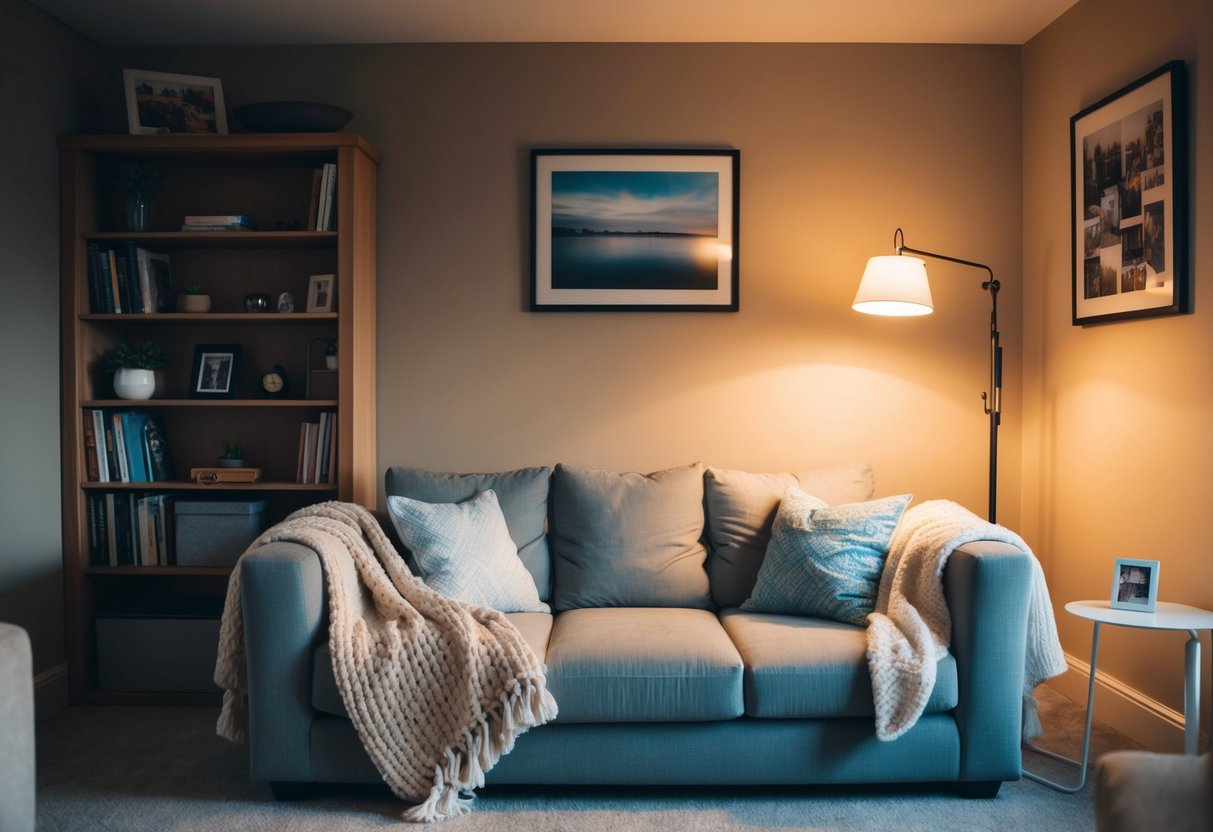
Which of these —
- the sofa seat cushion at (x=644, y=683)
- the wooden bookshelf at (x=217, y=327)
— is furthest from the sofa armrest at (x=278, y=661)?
the wooden bookshelf at (x=217, y=327)

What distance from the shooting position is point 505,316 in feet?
12.6

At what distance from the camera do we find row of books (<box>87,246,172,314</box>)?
11.8ft

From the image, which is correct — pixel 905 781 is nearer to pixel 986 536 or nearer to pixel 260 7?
pixel 986 536

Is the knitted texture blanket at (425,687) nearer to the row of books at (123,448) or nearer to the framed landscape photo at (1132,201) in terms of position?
the row of books at (123,448)

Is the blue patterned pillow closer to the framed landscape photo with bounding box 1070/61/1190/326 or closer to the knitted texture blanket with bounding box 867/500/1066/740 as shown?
the knitted texture blanket with bounding box 867/500/1066/740

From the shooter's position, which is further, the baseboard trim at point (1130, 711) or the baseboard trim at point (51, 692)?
the baseboard trim at point (51, 692)

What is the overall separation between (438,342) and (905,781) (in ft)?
7.61

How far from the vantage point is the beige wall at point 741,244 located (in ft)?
12.5

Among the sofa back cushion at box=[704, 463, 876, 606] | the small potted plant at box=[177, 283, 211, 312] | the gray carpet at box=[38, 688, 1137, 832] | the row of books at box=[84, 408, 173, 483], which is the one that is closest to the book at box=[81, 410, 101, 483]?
the row of books at box=[84, 408, 173, 483]

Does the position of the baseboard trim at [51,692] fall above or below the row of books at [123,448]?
below

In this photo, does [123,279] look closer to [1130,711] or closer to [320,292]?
[320,292]

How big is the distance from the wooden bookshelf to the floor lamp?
6.18ft

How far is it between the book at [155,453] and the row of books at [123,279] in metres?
0.44

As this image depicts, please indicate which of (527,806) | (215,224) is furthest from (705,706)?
(215,224)
